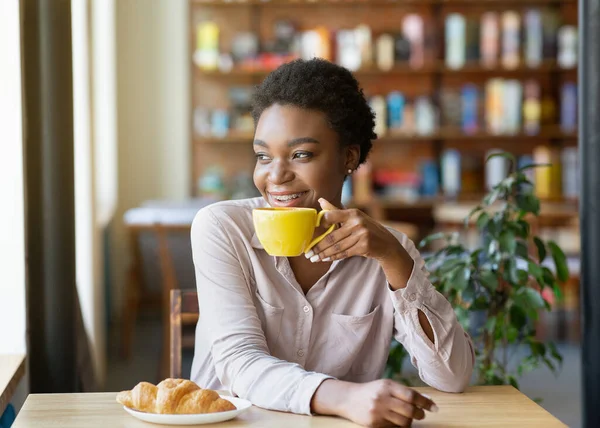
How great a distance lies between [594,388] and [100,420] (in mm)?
1129

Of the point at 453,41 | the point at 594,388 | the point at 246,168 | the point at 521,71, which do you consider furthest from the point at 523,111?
the point at 594,388

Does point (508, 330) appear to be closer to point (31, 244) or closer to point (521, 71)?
point (31, 244)

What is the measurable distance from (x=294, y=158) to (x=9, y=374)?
666 mm

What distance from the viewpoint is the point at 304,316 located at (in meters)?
1.65

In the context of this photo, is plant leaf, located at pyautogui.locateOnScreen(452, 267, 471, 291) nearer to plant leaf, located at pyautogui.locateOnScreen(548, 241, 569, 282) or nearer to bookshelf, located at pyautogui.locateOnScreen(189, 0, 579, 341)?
plant leaf, located at pyautogui.locateOnScreen(548, 241, 569, 282)

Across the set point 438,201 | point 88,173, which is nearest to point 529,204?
→ point 88,173

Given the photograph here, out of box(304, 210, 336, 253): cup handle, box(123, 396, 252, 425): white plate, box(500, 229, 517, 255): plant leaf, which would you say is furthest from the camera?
box(500, 229, 517, 255): plant leaf

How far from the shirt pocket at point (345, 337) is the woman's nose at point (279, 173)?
0.29 metres

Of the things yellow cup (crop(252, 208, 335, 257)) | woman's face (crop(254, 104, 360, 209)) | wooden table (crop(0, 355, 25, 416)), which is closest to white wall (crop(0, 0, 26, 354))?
wooden table (crop(0, 355, 25, 416))

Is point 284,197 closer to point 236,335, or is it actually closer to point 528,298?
point 236,335

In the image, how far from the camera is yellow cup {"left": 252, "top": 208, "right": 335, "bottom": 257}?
1.31 m

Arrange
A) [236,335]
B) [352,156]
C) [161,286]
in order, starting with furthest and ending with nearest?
[161,286]
[352,156]
[236,335]

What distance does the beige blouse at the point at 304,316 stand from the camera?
153cm

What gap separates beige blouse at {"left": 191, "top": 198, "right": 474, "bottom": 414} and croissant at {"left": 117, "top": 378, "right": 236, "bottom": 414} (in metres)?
0.19
